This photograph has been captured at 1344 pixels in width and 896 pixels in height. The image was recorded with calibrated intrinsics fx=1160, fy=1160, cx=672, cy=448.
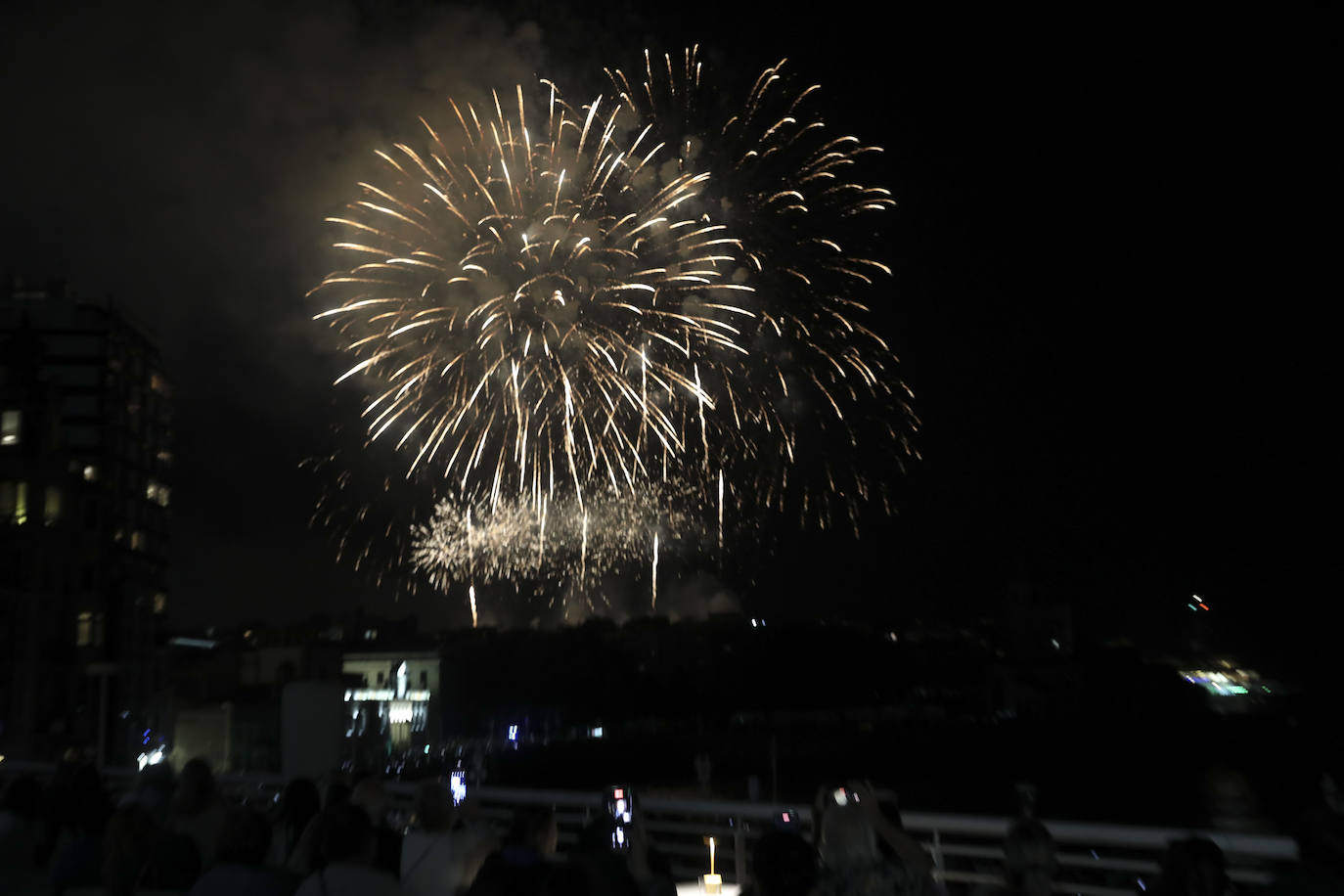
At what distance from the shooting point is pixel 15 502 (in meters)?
37.0

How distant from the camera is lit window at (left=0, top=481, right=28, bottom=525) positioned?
36688mm

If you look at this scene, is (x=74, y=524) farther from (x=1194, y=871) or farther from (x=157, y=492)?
(x=1194, y=871)

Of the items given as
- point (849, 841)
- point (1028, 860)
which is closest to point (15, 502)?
point (1028, 860)

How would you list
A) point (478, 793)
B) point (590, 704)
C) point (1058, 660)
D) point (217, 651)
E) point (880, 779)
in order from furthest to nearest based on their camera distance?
point (1058, 660) < point (590, 704) < point (880, 779) < point (217, 651) < point (478, 793)

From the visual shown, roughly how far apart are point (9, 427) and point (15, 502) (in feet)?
8.16

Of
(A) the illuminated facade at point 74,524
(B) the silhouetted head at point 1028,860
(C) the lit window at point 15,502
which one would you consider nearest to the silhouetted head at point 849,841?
(B) the silhouetted head at point 1028,860

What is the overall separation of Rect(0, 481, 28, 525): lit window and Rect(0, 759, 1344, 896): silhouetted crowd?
108ft

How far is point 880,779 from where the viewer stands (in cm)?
9681

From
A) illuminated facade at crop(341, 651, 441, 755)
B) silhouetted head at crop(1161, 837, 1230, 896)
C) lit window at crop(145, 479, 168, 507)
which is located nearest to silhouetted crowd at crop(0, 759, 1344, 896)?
silhouetted head at crop(1161, 837, 1230, 896)

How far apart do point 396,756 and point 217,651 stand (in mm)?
14617

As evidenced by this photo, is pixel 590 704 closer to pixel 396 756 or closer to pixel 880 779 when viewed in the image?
pixel 880 779

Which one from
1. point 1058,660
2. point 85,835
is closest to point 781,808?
point 85,835

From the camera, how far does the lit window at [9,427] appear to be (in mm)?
37375

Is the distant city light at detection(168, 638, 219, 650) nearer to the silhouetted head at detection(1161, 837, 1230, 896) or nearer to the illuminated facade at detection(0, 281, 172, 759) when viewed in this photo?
the illuminated facade at detection(0, 281, 172, 759)
